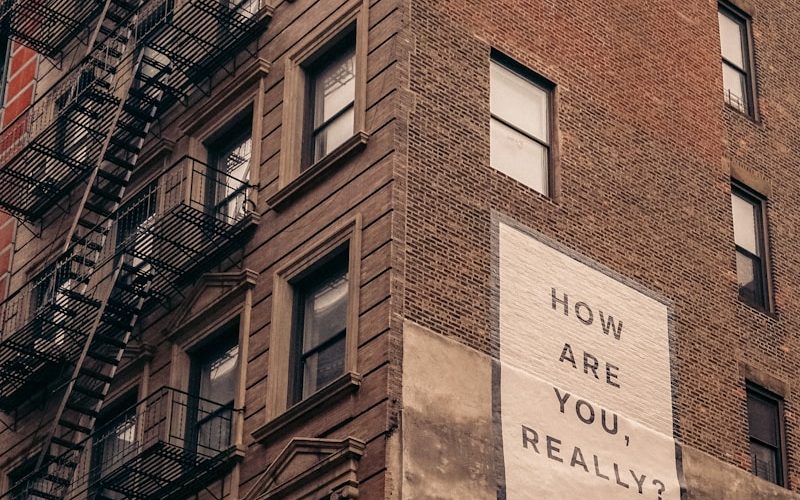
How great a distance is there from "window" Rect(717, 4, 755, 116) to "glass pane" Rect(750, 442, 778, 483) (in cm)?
706

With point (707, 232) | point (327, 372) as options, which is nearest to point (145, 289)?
point (327, 372)

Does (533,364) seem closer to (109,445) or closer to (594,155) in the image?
(594,155)

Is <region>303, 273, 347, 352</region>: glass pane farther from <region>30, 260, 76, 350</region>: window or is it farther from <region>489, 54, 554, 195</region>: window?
<region>30, 260, 76, 350</region>: window

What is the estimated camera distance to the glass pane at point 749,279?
105 ft

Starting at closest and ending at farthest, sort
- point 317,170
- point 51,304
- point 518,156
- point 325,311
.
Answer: point 325,311 → point 317,170 → point 518,156 → point 51,304

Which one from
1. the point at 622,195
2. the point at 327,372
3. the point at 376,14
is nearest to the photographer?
the point at 327,372

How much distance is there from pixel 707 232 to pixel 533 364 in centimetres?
603

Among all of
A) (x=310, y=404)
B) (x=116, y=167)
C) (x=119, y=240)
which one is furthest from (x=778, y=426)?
(x=116, y=167)

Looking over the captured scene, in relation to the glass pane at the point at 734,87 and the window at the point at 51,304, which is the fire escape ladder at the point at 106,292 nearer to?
the window at the point at 51,304

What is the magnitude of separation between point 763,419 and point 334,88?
378 inches

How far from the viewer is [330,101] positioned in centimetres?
2894

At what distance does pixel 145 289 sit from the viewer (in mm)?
30438

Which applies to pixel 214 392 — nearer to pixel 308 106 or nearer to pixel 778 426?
pixel 308 106

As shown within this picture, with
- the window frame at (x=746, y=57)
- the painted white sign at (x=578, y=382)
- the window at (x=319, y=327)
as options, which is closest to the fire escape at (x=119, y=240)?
the window at (x=319, y=327)
